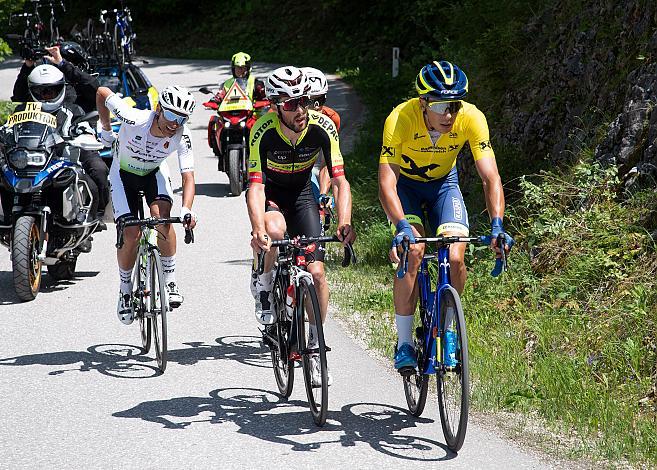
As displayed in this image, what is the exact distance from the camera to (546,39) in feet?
46.3

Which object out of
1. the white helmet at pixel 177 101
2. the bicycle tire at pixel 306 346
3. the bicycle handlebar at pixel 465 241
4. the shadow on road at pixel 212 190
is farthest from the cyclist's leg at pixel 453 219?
the shadow on road at pixel 212 190

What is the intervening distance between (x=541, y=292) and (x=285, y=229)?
274 cm

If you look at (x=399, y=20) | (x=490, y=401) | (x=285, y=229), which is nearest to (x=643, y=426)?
(x=490, y=401)

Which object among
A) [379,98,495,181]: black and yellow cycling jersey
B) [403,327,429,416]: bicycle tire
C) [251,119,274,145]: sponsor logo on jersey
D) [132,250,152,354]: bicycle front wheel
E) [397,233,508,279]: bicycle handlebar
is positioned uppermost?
[251,119,274,145]: sponsor logo on jersey

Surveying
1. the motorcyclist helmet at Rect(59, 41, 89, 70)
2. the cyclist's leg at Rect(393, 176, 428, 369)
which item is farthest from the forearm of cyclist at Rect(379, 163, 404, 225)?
the motorcyclist helmet at Rect(59, 41, 89, 70)

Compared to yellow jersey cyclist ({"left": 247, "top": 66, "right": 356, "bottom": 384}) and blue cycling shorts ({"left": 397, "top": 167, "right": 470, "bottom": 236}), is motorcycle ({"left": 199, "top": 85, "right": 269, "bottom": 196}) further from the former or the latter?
blue cycling shorts ({"left": 397, "top": 167, "right": 470, "bottom": 236})

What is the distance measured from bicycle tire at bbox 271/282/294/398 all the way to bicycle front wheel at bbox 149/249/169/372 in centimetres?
96

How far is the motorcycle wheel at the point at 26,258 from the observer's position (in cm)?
1039

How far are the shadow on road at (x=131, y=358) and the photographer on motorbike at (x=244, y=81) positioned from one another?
342 inches

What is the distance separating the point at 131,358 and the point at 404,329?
2.77 metres

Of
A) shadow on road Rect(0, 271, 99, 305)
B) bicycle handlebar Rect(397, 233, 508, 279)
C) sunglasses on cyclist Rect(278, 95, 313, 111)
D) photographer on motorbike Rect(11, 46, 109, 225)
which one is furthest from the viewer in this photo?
photographer on motorbike Rect(11, 46, 109, 225)

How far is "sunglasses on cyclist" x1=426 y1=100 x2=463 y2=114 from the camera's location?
22.3 ft

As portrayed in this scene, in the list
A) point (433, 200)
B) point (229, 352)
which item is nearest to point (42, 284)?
point (229, 352)

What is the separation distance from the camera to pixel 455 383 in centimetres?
668
